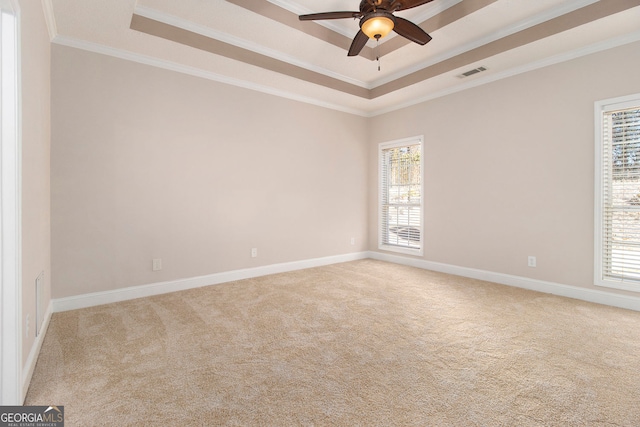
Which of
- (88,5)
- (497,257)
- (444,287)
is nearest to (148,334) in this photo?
(88,5)

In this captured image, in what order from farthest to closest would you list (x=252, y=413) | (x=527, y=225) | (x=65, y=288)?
(x=527, y=225)
(x=65, y=288)
(x=252, y=413)

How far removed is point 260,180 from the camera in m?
4.40

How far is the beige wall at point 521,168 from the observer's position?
3270 mm

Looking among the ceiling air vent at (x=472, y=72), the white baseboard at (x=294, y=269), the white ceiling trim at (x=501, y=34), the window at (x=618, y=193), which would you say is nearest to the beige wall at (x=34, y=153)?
the white baseboard at (x=294, y=269)

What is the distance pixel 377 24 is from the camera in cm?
256

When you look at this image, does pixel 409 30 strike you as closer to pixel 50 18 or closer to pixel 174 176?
pixel 174 176

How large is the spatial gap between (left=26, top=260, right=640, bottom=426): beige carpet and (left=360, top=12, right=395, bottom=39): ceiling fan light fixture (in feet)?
8.61

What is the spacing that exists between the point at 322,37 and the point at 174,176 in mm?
2455

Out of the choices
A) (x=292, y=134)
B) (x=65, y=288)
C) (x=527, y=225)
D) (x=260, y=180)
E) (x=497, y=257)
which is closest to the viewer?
(x=65, y=288)

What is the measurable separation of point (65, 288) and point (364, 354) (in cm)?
306

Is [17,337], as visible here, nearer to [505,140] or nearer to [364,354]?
[364,354]

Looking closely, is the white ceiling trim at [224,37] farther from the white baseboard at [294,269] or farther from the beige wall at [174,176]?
the white baseboard at [294,269]

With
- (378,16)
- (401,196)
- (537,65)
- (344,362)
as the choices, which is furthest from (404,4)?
(401,196)
